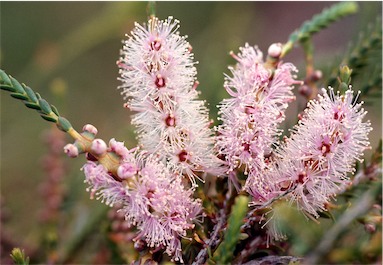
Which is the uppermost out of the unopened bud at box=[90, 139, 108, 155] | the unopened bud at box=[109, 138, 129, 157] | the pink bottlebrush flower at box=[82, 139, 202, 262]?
the unopened bud at box=[109, 138, 129, 157]

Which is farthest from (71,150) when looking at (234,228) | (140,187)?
(234,228)

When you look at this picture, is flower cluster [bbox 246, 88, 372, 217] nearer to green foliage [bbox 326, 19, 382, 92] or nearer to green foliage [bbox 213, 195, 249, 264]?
green foliage [bbox 213, 195, 249, 264]

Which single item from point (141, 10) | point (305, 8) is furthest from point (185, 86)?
point (305, 8)

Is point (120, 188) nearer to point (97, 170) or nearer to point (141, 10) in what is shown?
point (97, 170)

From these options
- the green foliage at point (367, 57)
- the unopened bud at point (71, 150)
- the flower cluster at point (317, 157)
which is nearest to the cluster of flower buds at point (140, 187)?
the unopened bud at point (71, 150)

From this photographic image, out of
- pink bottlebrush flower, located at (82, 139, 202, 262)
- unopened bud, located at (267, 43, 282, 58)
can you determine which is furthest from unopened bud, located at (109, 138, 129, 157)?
unopened bud, located at (267, 43, 282, 58)
